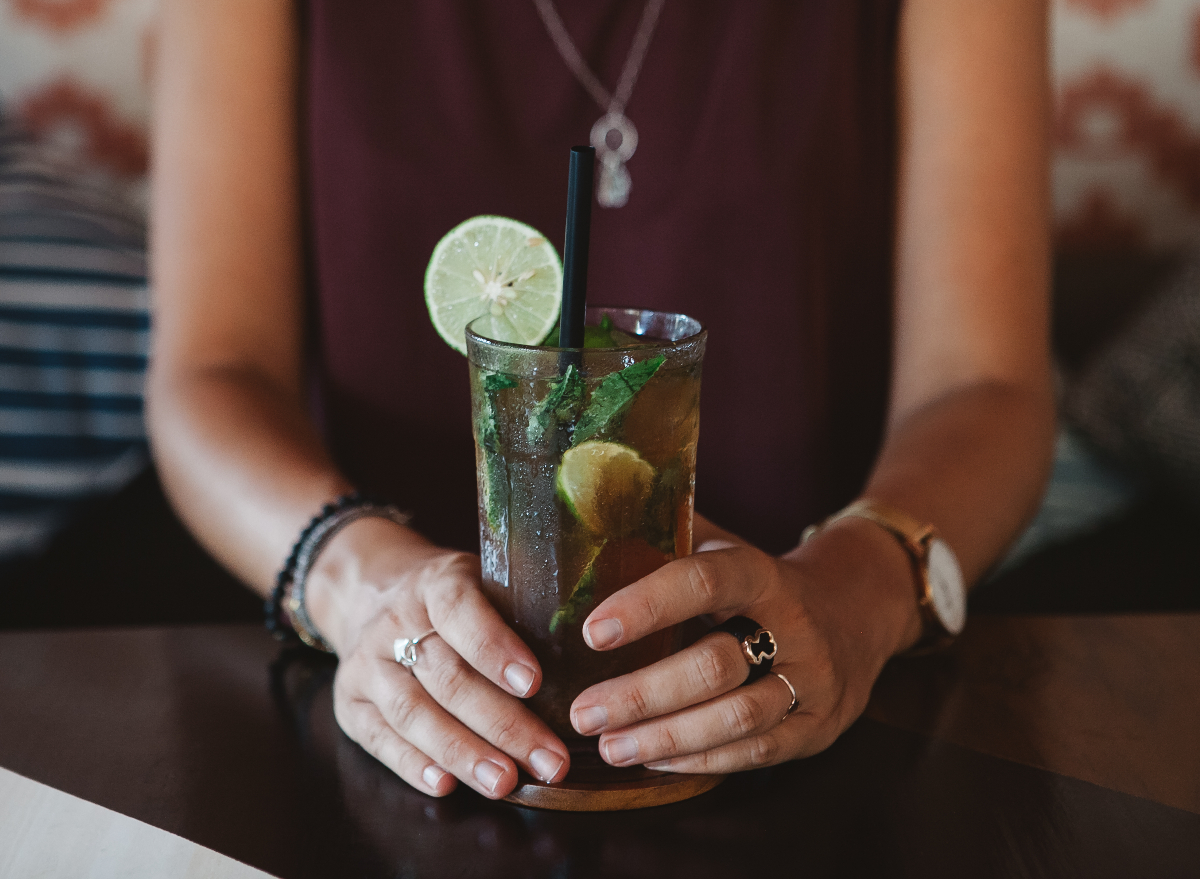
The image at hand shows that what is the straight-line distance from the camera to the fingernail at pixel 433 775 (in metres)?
0.62

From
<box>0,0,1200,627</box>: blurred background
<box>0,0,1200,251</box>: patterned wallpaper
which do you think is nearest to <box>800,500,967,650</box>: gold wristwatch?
<box>0,0,1200,627</box>: blurred background

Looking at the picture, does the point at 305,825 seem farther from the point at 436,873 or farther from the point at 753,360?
the point at 753,360

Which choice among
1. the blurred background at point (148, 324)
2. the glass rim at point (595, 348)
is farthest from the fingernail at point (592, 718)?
the blurred background at point (148, 324)

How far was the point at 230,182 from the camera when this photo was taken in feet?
3.89

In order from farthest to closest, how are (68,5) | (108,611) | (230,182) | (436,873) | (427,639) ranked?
(68,5) < (108,611) < (230,182) < (427,639) < (436,873)

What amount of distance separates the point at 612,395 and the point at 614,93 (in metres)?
0.75

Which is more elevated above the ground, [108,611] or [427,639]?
[427,639]

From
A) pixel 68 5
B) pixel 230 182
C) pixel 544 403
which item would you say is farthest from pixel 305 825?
pixel 68 5

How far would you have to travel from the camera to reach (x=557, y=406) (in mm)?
573

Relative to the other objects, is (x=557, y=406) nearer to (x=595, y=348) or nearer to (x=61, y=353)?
(x=595, y=348)

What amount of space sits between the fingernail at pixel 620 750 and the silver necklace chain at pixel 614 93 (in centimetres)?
75

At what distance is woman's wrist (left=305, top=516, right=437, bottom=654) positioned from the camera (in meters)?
0.75

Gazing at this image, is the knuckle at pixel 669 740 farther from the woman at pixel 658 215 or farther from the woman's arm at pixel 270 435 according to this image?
the woman at pixel 658 215

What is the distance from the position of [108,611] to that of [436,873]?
110cm
